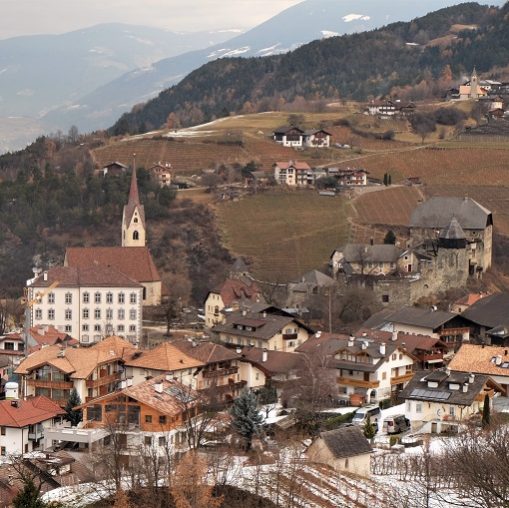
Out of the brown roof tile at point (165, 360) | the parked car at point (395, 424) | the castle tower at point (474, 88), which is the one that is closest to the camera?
the parked car at point (395, 424)

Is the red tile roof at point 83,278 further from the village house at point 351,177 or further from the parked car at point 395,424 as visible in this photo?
the village house at point 351,177

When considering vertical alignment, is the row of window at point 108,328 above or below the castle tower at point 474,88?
below

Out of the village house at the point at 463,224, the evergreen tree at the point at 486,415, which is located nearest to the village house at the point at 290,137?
the village house at the point at 463,224

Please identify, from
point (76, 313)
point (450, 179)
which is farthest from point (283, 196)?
point (76, 313)

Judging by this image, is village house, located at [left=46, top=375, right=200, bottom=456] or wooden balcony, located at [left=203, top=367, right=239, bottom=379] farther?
wooden balcony, located at [left=203, top=367, right=239, bottom=379]

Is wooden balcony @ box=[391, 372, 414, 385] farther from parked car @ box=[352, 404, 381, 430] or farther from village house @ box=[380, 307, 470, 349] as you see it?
village house @ box=[380, 307, 470, 349]

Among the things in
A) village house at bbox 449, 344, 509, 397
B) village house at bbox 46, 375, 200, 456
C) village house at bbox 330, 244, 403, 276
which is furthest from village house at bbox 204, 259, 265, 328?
village house at bbox 46, 375, 200, 456
